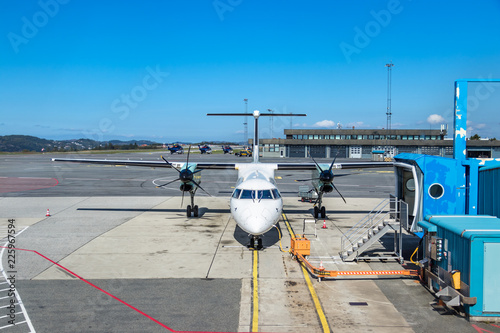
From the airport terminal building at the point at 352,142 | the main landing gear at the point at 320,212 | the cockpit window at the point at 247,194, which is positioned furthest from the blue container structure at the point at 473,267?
the airport terminal building at the point at 352,142

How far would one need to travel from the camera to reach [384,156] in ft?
266

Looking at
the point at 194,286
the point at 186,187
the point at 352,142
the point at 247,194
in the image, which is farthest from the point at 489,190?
the point at 352,142

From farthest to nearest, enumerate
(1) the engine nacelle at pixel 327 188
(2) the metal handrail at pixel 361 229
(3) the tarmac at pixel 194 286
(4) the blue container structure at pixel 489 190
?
1. (1) the engine nacelle at pixel 327 188
2. (2) the metal handrail at pixel 361 229
3. (4) the blue container structure at pixel 489 190
4. (3) the tarmac at pixel 194 286

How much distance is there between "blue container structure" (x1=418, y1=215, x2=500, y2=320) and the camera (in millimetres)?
9125

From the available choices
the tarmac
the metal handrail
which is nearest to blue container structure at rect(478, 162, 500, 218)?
the metal handrail

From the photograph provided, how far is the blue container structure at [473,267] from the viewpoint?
912 cm

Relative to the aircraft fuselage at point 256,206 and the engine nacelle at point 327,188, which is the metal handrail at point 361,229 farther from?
the aircraft fuselage at point 256,206

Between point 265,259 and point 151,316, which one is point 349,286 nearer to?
point 265,259

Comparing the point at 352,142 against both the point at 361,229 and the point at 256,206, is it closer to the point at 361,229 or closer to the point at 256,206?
the point at 361,229

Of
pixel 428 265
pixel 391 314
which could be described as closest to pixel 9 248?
pixel 391 314

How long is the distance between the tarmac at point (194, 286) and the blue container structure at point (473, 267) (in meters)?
0.47

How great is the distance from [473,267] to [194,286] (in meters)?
7.74

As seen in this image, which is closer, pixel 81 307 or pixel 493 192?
pixel 81 307

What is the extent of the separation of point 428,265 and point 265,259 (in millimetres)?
5699
